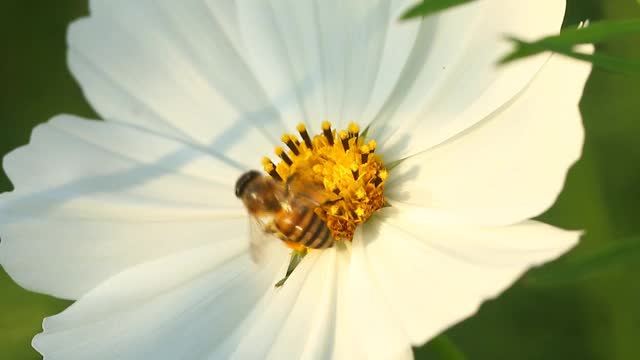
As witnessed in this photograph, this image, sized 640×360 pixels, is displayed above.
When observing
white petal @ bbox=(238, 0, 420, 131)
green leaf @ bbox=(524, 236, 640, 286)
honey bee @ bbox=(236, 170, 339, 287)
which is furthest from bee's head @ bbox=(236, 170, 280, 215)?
green leaf @ bbox=(524, 236, 640, 286)

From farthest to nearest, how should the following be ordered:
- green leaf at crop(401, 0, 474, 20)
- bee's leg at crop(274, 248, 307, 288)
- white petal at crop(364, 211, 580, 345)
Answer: bee's leg at crop(274, 248, 307, 288) → white petal at crop(364, 211, 580, 345) → green leaf at crop(401, 0, 474, 20)

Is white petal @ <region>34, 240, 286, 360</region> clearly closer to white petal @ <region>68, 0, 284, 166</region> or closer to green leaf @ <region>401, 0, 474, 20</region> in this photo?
white petal @ <region>68, 0, 284, 166</region>

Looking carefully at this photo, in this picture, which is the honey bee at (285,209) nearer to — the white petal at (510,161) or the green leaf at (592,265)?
the white petal at (510,161)

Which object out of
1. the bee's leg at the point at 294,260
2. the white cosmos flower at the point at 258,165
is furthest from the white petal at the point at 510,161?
the bee's leg at the point at 294,260

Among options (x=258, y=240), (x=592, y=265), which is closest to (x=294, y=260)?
(x=258, y=240)

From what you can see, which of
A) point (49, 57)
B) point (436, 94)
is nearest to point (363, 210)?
point (436, 94)

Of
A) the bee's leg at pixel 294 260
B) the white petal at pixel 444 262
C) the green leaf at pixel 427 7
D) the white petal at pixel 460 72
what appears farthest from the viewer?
the bee's leg at pixel 294 260
